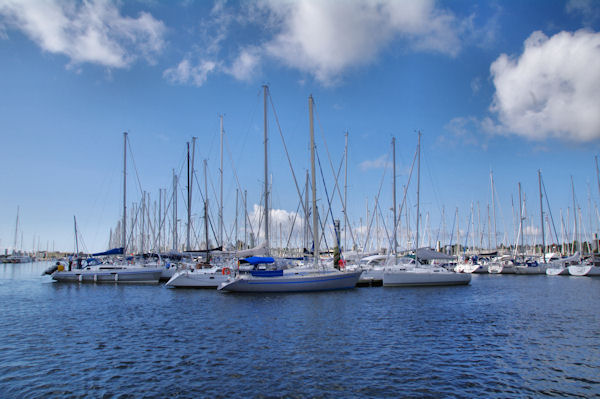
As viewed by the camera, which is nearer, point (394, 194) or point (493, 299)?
→ point (493, 299)

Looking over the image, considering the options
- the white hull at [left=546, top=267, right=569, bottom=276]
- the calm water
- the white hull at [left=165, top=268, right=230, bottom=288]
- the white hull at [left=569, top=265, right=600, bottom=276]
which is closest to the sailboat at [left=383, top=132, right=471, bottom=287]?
the calm water

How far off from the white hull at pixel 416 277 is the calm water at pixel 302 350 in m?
15.1

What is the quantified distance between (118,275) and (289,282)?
2819 cm

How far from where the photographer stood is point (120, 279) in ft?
177

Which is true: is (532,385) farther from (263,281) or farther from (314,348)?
(263,281)

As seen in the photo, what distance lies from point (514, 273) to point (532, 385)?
69.6m

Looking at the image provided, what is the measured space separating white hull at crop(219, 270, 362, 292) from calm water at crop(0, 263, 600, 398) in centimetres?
597

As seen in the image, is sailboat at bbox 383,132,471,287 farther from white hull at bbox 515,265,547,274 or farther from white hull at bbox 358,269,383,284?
white hull at bbox 515,265,547,274

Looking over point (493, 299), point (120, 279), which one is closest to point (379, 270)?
point (493, 299)

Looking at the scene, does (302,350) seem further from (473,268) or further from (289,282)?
(473,268)

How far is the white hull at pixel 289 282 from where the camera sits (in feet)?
124

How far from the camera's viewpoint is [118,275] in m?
54.0

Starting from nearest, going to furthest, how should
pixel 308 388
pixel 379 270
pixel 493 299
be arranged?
pixel 308 388
pixel 493 299
pixel 379 270

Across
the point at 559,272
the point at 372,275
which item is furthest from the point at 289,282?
the point at 559,272
